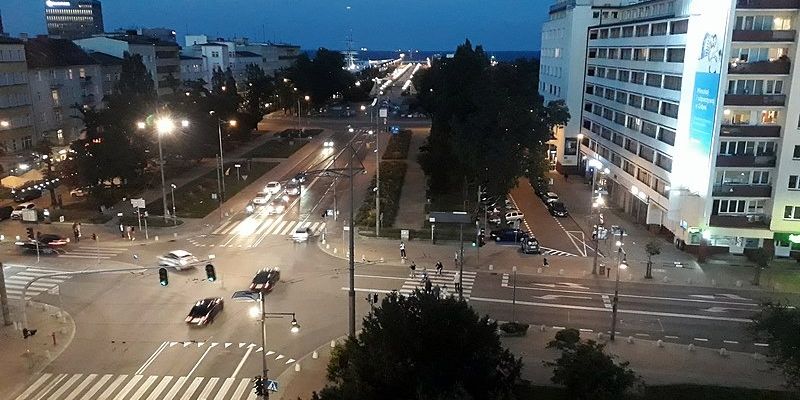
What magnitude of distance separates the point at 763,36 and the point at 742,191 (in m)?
11.1

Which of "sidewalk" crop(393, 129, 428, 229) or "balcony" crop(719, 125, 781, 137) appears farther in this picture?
"sidewalk" crop(393, 129, 428, 229)

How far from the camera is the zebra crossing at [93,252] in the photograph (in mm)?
43219

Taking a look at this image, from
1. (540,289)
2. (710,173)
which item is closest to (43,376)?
(540,289)

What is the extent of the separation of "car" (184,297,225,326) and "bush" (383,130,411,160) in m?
51.5

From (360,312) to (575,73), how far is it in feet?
167

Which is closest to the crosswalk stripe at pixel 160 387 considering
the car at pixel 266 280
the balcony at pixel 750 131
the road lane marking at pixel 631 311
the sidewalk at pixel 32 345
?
the sidewalk at pixel 32 345

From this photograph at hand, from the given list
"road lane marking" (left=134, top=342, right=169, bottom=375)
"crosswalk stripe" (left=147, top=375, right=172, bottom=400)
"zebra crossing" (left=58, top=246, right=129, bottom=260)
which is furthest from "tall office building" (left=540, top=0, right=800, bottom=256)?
"zebra crossing" (left=58, top=246, right=129, bottom=260)

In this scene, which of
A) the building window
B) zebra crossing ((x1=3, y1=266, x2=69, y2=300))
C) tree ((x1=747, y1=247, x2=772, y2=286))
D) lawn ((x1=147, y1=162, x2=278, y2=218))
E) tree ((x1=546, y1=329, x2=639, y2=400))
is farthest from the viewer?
lawn ((x1=147, y1=162, x2=278, y2=218))

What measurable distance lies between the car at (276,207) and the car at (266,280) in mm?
18094

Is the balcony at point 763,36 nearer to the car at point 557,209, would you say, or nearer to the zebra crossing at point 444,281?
the car at point 557,209

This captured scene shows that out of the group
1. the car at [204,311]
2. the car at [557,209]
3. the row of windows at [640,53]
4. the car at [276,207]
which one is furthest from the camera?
the car at [276,207]

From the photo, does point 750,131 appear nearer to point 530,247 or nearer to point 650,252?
point 650,252

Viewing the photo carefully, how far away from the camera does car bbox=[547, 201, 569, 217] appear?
2190 inches

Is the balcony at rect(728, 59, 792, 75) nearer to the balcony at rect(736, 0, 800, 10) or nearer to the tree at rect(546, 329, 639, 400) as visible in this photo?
the balcony at rect(736, 0, 800, 10)
